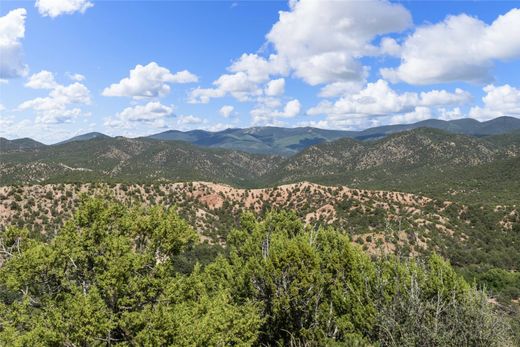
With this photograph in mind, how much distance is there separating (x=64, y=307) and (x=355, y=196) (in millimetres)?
74024

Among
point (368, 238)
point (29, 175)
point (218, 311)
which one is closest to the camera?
point (218, 311)

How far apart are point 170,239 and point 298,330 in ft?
30.3

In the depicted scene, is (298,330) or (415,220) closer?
(298,330)

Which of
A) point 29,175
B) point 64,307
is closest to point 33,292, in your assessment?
point 64,307

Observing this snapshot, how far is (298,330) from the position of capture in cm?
2275

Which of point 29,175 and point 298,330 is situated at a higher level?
point 29,175

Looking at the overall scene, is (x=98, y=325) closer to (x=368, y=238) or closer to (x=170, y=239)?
(x=170, y=239)

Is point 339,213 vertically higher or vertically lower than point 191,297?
lower

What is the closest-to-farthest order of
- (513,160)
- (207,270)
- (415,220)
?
(207,270) < (415,220) < (513,160)

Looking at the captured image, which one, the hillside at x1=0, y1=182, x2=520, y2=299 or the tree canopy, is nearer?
the tree canopy

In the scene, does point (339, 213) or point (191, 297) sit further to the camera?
point (339, 213)

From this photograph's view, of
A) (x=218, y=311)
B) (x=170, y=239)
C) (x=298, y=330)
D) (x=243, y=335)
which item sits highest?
(x=170, y=239)

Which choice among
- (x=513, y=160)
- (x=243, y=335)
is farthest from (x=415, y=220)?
(x=513, y=160)

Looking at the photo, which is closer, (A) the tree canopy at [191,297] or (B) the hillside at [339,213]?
(A) the tree canopy at [191,297]
